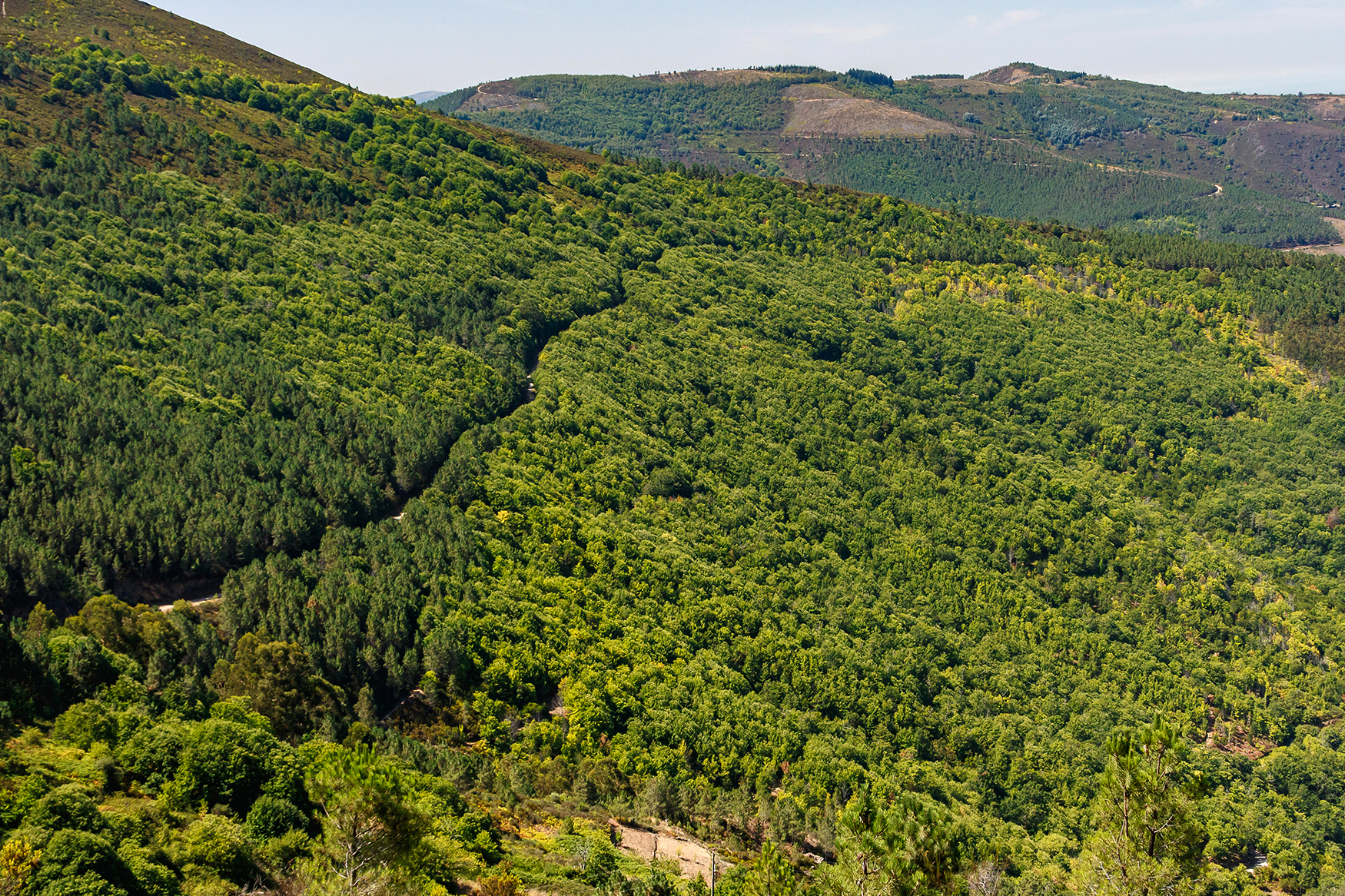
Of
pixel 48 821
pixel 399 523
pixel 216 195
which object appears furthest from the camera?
pixel 216 195

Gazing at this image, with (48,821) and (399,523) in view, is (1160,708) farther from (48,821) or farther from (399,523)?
(48,821)

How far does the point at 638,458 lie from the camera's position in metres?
148

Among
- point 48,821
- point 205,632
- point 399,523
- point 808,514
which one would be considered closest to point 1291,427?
point 808,514

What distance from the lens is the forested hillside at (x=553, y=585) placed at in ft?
172

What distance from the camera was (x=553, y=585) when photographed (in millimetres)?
109000

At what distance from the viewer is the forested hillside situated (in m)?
52.4

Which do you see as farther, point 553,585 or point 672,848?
point 553,585

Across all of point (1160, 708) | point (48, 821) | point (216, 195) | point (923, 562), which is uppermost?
point (216, 195)

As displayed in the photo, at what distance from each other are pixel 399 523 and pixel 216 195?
95923 millimetres

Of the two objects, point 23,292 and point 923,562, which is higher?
point 23,292

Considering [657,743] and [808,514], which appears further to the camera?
[808,514]

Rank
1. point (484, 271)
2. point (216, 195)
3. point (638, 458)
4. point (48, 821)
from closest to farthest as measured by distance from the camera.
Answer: point (48, 821)
point (638, 458)
point (216, 195)
point (484, 271)

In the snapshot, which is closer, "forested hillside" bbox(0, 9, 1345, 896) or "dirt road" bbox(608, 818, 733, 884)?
"forested hillside" bbox(0, 9, 1345, 896)

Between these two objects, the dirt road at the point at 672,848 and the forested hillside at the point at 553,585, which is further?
the dirt road at the point at 672,848
